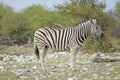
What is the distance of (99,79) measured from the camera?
37.5ft

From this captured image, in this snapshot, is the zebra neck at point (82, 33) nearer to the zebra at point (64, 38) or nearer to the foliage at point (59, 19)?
the zebra at point (64, 38)

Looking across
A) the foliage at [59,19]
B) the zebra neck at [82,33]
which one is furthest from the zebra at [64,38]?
the foliage at [59,19]

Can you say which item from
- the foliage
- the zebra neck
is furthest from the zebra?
the foliage

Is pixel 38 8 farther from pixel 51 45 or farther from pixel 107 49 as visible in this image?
pixel 51 45

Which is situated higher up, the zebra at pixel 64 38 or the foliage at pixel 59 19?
the foliage at pixel 59 19

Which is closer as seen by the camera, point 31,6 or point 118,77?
point 118,77

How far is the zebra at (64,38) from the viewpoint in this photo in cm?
1414

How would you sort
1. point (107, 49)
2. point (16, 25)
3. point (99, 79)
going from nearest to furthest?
point (99, 79) < point (107, 49) < point (16, 25)

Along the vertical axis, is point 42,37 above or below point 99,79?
above

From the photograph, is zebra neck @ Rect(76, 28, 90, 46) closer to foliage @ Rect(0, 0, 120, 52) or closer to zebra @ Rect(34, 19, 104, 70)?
zebra @ Rect(34, 19, 104, 70)

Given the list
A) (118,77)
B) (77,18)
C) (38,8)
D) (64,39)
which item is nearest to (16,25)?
(38,8)

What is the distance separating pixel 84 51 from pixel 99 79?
40.7ft

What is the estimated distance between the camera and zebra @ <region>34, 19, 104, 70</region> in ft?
46.4

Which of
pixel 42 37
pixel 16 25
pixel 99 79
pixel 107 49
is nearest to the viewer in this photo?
pixel 99 79
